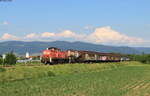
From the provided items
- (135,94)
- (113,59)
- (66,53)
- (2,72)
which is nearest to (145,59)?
(113,59)

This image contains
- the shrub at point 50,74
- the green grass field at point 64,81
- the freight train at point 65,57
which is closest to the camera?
the green grass field at point 64,81

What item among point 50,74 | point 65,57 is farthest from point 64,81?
Answer: point 65,57

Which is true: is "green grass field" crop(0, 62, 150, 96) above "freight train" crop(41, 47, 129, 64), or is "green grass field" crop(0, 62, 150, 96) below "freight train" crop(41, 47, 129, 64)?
below

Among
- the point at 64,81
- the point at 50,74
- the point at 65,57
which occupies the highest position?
the point at 65,57

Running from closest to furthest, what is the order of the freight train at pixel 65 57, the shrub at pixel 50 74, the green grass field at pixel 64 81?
the green grass field at pixel 64 81
the shrub at pixel 50 74
the freight train at pixel 65 57

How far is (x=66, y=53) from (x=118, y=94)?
165 feet

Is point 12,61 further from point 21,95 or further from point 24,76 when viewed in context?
point 21,95

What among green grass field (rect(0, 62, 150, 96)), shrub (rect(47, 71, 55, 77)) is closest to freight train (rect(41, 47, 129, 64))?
green grass field (rect(0, 62, 150, 96))

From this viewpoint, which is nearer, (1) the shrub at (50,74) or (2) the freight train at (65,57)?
(1) the shrub at (50,74)

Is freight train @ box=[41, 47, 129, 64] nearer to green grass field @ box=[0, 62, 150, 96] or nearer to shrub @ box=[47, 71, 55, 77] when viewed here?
green grass field @ box=[0, 62, 150, 96]

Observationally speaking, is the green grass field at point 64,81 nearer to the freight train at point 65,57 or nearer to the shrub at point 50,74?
the shrub at point 50,74

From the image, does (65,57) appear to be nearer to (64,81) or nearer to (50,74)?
(50,74)

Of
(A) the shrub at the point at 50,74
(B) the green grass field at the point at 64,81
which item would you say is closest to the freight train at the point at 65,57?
(B) the green grass field at the point at 64,81

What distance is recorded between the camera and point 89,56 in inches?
3250
